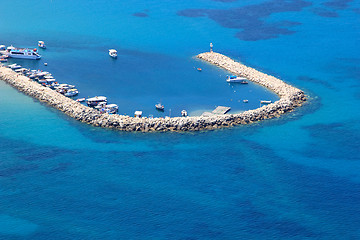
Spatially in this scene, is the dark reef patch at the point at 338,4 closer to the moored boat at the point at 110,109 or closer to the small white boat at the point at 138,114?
the small white boat at the point at 138,114

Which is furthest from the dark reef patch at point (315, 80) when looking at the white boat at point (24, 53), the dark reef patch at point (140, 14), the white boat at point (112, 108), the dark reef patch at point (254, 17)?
the white boat at point (24, 53)

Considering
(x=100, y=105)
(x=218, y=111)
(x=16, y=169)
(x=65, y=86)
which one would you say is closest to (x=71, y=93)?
(x=65, y=86)

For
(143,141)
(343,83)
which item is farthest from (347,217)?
(343,83)

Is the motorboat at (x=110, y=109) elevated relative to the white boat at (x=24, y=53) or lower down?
lower down

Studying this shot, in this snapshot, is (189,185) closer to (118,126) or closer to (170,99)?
(118,126)

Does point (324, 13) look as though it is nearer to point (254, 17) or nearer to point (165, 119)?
point (254, 17)

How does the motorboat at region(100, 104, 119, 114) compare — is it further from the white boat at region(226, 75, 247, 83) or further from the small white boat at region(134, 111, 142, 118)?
the white boat at region(226, 75, 247, 83)
